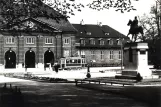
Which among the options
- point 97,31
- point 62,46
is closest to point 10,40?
point 62,46

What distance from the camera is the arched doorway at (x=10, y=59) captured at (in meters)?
67.7

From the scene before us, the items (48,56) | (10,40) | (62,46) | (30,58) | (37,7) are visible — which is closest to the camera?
(37,7)

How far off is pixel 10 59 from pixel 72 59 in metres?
14.9

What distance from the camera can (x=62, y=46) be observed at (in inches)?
2795

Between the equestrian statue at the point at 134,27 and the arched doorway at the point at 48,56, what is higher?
the equestrian statue at the point at 134,27

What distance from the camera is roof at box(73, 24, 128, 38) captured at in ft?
262

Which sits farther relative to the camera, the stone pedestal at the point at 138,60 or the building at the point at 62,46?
the building at the point at 62,46

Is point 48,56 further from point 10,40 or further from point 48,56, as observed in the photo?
point 10,40

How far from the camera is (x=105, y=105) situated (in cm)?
1339

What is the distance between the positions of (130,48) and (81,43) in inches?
1983

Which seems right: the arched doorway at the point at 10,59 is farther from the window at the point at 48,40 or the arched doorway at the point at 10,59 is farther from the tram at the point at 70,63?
the tram at the point at 70,63

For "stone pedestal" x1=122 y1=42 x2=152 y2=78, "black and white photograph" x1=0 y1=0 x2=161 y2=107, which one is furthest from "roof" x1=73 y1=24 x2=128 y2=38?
"stone pedestal" x1=122 y1=42 x2=152 y2=78

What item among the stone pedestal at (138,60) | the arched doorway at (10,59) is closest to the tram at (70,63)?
the arched doorway at (10,59)

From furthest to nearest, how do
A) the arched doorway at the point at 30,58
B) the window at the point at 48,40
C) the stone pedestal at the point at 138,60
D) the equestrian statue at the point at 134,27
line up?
1. the window at the point at 48,40
2. the arched doorway at the point at 30,58
3. the equestrian statue at the point at 134,27
4. the stone pedestal at the point at 138,60
